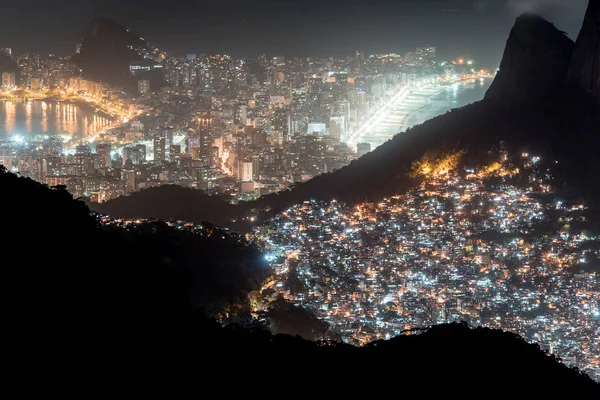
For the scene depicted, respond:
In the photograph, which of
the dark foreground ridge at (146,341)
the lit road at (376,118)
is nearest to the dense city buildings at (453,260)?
the dark foreground ridge at (146,341)

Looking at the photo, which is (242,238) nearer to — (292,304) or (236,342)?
(292,304)

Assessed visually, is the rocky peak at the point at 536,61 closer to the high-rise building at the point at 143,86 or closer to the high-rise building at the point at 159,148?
the high-rise building at the point at 159,148

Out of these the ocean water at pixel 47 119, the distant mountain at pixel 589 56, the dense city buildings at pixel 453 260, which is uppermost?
the distant mountain at pixel 589 56

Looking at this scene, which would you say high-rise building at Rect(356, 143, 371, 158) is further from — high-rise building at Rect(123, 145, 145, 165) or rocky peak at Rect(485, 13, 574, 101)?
rocky peak at Rect(485, 13, 574, 101)

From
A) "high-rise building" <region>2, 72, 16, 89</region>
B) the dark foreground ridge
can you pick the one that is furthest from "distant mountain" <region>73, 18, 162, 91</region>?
the dark foreground ridge

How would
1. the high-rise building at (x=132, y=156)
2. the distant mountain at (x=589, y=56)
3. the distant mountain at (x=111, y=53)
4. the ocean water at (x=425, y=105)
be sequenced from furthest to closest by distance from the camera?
the distant mountain at (x=111, y=53) → the high-rise building at (x=132, y=156) → the ocean water at (x=425, y=105) → the distant mountain at (x=589, y=56)

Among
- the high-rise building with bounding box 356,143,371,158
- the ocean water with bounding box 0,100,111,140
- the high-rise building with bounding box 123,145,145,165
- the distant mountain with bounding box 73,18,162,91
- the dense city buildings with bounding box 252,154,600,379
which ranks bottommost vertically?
the dense city buildings with bounding box 252,154,600,379

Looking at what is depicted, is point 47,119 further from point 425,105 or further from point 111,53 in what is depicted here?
point 425,105
